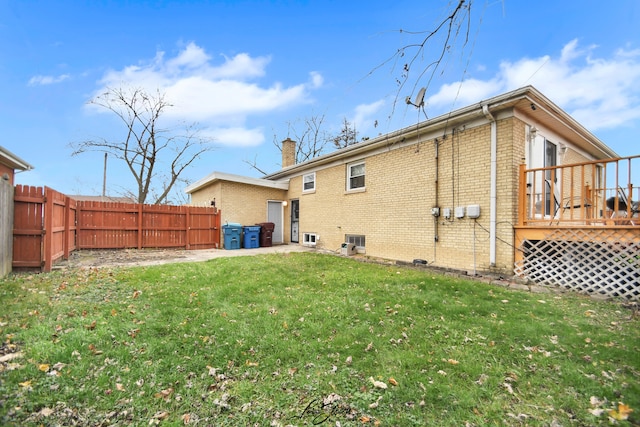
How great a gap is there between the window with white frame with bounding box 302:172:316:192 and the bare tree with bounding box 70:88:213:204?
1459cm

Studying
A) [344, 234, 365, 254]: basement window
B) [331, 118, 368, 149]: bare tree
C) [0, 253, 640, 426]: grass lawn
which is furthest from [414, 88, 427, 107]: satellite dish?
[331, 118, 368, 149]: bare tree

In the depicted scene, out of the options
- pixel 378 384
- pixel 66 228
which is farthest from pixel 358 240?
pixel 66 228

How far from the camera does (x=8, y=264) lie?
19.0 feet

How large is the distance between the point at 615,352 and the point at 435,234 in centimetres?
501

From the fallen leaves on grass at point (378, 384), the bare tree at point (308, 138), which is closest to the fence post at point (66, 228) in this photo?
the fallen leaves on grass at point (378, 384)

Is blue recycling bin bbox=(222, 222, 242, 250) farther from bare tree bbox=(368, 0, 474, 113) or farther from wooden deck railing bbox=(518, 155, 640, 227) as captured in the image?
bare tree bbox=(368, 0, 474, 113)

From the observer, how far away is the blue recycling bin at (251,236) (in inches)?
513

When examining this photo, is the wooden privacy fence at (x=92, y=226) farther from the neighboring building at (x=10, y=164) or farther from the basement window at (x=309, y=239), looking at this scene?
the basement window at (x=309, y=239)

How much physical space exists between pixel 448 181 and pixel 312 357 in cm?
629

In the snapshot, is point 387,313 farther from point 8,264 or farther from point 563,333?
point 8,264

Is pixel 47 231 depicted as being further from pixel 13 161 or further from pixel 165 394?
pixel 13 161

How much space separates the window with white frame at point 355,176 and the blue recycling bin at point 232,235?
5399 mm

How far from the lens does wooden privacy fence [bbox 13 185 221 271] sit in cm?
613

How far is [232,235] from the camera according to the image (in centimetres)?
1285
